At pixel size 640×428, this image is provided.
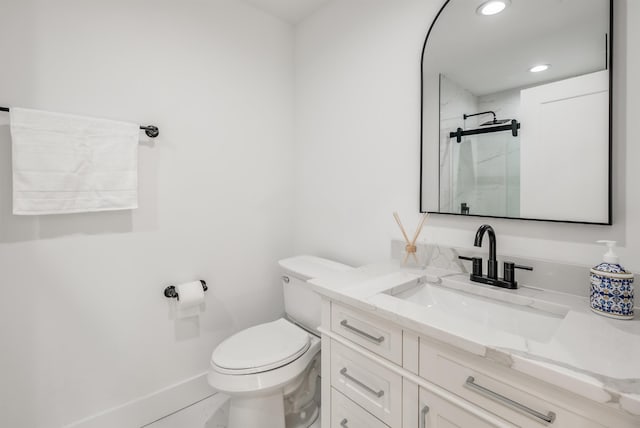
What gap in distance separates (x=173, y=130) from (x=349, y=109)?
985 millimetres

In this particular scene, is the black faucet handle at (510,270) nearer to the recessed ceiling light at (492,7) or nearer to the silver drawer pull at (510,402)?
the silver drawer pull at (510,402)

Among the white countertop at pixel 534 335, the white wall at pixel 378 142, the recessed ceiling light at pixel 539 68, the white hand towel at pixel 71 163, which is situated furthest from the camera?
the white hand towel at pixel 71 163

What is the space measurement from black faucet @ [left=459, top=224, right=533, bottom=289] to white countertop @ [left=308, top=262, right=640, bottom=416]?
29mm

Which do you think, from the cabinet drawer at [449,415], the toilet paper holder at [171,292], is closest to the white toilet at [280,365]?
the toilet paper holder at [171,292]

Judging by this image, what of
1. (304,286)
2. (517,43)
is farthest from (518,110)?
(304,286)

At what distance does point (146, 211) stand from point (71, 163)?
375 mm

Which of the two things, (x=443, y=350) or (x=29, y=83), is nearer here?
(x=443, y=350)

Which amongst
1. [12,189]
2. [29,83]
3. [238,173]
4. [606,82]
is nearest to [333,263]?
[238,173]

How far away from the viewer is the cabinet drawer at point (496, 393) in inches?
24.8

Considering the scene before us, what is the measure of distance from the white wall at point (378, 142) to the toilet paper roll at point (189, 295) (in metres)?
0.75

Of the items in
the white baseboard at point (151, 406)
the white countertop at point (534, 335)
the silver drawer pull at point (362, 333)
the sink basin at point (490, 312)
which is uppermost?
the white countertop at point (534, 335)

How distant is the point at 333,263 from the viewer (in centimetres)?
176

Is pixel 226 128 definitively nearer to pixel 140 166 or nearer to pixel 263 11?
pixel 140 166

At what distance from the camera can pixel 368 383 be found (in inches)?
39.6
